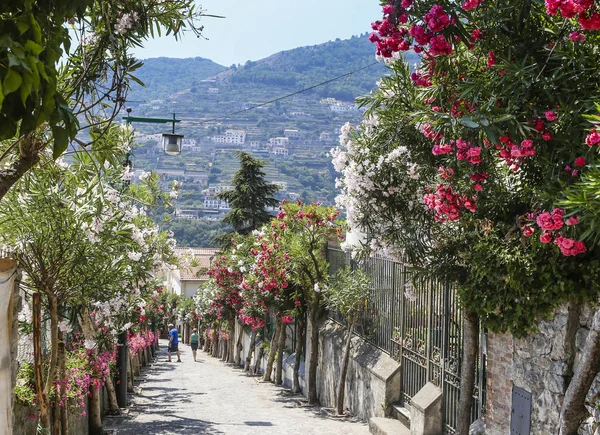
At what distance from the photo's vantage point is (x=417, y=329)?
1135 centimetres

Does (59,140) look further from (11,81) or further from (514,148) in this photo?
(514,148)

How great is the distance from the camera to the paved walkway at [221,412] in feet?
41.5

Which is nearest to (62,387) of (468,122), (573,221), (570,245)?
(468,122)

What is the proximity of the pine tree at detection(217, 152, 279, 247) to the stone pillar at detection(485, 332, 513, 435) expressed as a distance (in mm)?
28055

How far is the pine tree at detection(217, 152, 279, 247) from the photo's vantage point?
117ft

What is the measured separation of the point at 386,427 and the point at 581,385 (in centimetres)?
597

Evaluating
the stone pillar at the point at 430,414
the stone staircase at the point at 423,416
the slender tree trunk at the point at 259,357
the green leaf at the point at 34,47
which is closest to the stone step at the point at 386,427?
the stone staircase at the point at 423,416

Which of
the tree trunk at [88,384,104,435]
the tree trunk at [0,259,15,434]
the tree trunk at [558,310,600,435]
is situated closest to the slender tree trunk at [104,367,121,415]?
the tree trunk at [88,384,104,435]

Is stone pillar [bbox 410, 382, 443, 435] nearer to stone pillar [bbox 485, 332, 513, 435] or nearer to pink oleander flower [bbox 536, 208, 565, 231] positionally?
stone pillar [bbox 485, 332, 513, 435]

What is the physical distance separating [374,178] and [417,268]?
3.97 feet

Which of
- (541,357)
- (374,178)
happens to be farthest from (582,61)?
(374,178)

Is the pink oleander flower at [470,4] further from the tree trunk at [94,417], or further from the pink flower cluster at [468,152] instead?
the tree trunk at [94,417]

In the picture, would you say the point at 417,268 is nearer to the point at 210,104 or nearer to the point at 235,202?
the point at 235,202

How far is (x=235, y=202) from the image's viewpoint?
118 feet
